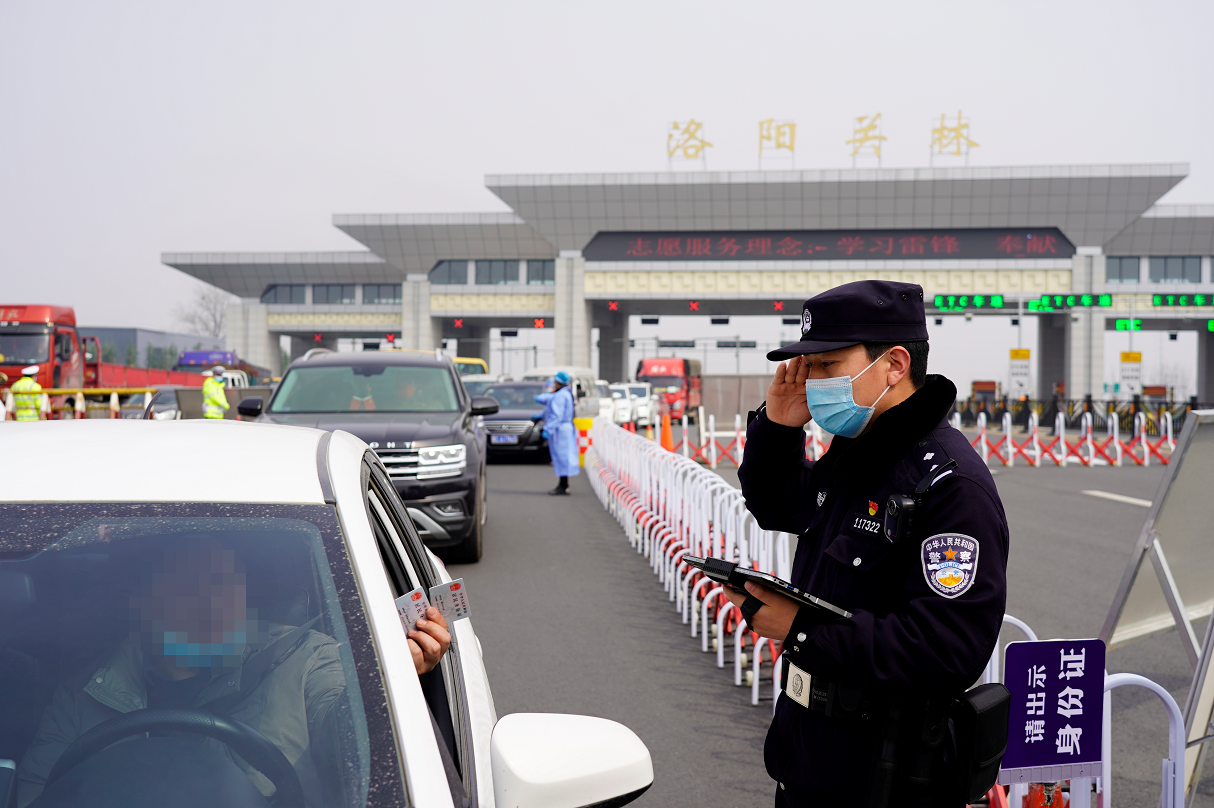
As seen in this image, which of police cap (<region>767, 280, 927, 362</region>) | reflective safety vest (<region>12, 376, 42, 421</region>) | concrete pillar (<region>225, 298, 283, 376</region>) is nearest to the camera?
police cap (<region>767, 280, 927, 362</region>)

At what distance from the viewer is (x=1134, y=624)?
4.17m

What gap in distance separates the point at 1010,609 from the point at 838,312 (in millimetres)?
6385

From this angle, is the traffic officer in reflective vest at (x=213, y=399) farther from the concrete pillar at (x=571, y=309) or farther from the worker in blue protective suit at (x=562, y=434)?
the concrete pillar at (x=571, y=309)

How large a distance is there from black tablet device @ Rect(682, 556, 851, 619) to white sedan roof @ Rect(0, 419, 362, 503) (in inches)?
33.8

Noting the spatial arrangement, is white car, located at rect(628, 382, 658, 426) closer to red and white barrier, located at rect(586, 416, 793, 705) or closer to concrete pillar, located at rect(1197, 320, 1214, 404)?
red and white barrier, located at rect(586, 416, 793, 705)

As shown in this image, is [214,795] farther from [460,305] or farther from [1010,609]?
[460,305]

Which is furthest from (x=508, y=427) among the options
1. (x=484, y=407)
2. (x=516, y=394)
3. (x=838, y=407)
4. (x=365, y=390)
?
(x=838, y=407)

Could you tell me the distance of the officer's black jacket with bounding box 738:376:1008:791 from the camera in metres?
2.00

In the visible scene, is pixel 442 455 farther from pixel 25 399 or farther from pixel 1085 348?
pixel 1085 348

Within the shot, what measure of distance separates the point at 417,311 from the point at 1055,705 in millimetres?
53499

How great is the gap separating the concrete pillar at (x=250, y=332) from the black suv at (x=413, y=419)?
52423 millimetres

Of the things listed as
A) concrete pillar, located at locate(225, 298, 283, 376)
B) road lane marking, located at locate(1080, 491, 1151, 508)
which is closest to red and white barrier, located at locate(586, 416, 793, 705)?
road lane marking, located at locate(1080, 491, 1151, 508)

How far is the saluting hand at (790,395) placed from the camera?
2.52m

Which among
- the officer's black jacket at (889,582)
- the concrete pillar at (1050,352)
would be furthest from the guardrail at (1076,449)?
the concrete pillar at (1050,352)
